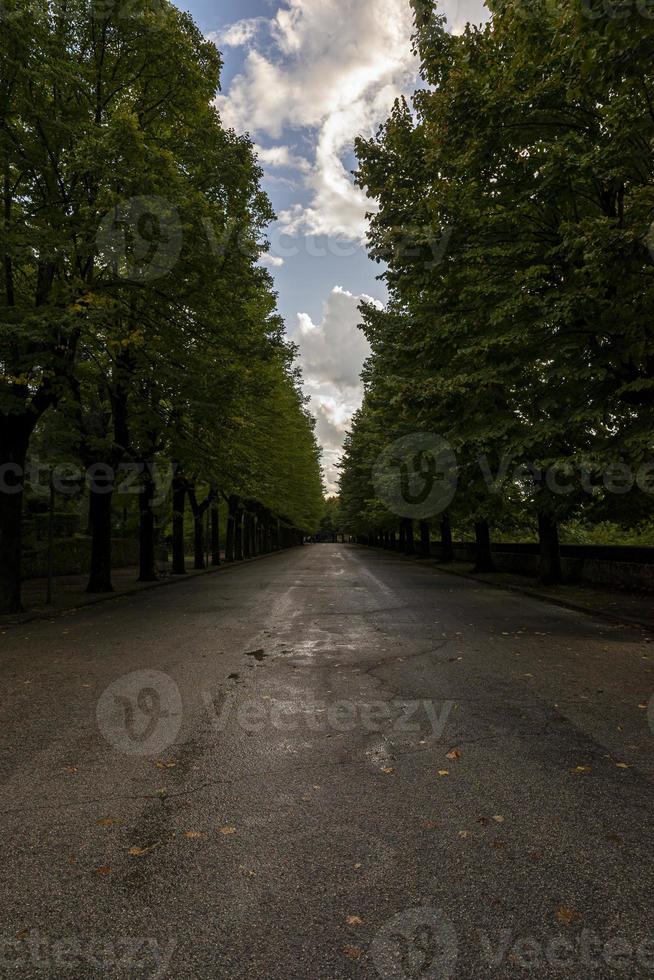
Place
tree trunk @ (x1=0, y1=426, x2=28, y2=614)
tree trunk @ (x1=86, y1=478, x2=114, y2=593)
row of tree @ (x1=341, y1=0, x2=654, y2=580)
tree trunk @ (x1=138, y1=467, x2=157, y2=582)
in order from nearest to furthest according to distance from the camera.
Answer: row of tree @ (x1=341, y1=0, x2=654, y2=580) → tree trunk @ (x1=0, y1=426, x2=28, y2=614) → tree trunk @ (x1=86, y1=478, x2=114, y2=593) → tree trunk @ (x1=138, y1=467, x2=157, y2=582)

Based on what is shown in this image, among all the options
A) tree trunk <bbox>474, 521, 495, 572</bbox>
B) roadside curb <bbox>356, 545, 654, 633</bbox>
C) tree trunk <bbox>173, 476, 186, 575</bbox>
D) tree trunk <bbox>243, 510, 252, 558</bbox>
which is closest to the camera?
roadside curb <bbox>356, 545, 654, 633</bbox>

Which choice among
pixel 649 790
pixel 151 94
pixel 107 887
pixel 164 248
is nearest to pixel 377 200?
pixel 164 248

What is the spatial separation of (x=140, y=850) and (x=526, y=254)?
41.8 feet

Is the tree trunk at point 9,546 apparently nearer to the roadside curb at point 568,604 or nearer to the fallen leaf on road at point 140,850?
the fallen leaf on road at point 140,850

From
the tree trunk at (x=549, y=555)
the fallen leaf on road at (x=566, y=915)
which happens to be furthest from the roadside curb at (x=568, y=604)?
the fallen leaf on road at (x=566, y=915)

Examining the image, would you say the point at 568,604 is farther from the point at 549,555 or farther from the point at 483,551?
the point at 483,551

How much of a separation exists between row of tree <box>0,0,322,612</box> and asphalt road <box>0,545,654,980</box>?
6.64 m

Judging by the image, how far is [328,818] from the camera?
12.0 feet

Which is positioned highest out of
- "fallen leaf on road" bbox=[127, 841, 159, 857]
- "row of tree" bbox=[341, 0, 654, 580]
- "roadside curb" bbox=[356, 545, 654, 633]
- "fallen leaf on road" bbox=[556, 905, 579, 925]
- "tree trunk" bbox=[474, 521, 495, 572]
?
"row of tree" bbox=[341, 0, 654, 580]

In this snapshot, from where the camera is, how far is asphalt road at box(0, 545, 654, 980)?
101 inches

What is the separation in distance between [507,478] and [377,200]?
6895mm

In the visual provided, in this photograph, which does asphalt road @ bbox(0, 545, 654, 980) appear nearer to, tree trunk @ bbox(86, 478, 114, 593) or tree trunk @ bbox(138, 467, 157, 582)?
tree trunk @ bbox(86, 478, 114, 593)

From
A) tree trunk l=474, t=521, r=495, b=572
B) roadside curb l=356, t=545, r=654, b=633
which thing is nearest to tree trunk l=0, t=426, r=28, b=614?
roadside curb l=356, t=545, r=654, b=633

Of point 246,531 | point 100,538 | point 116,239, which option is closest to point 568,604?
point 116,239
